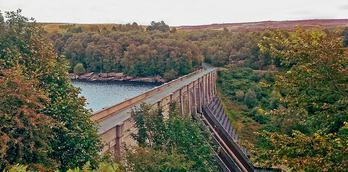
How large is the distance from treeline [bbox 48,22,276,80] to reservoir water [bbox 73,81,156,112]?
8.06m

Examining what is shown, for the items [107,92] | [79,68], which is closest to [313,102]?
[107,92]

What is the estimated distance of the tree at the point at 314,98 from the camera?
14.0m

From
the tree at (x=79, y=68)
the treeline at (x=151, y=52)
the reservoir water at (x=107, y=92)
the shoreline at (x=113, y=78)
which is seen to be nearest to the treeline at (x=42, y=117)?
the reservoir water at (x=107, y=92)

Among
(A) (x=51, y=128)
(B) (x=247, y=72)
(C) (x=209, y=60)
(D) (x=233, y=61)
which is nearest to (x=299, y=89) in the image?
(A) (x=51, y=128)

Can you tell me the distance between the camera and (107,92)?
317ft

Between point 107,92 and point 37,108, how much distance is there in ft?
255

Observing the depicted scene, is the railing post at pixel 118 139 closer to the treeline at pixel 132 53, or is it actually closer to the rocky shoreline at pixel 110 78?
the treeline at pixel 132 53

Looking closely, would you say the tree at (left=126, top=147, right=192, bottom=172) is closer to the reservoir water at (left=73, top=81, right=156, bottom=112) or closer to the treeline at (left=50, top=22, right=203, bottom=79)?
the reservoir water at (left=73, top=81, right=156, bottom=112)

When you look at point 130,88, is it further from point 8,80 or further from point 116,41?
point 8,80

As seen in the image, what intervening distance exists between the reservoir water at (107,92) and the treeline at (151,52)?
806 centimetres

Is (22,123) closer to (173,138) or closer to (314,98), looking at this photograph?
(314,98)

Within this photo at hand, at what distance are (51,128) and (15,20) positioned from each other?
6313 millimetres

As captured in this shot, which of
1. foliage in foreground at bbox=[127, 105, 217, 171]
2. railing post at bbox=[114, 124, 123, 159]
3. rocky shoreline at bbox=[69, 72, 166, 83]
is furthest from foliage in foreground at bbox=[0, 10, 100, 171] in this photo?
rocky shoreline at bbox=[69, 72, 166, 83]

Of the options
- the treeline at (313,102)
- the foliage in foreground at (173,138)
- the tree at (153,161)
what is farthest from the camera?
the foliage in foreground at (173,138)
